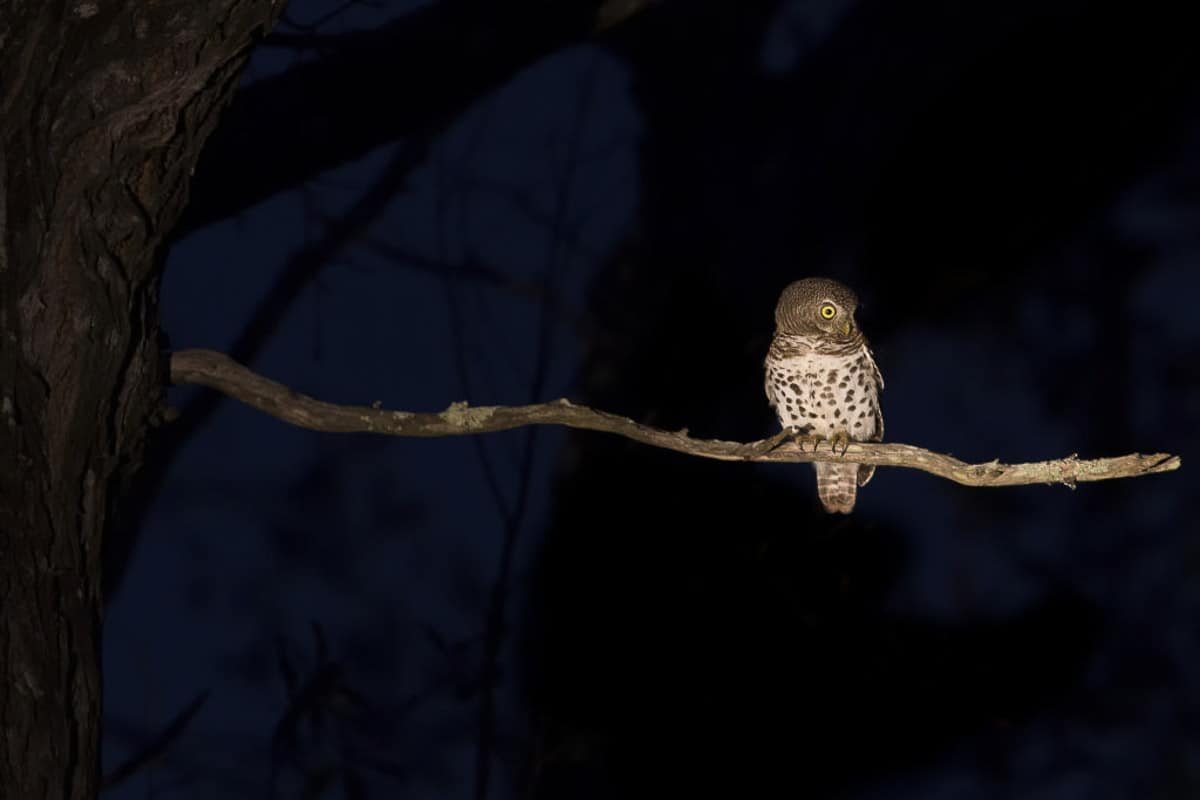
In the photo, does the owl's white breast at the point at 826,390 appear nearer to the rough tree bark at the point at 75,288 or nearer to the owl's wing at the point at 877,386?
the owl's wing at the point at 877,386

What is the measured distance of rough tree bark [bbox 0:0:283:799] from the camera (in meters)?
1.82

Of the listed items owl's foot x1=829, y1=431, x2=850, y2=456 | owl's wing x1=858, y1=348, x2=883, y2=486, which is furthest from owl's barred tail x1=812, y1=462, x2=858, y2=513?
owl's foot x1=829, y1=431, x2=850, y2=456

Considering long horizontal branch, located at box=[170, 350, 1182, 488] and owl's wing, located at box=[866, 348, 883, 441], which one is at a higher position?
owl's wing, located at box=[866, 348, 883, 441]

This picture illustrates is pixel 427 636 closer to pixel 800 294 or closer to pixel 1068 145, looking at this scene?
pixel 800 294

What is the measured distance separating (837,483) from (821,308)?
668mm

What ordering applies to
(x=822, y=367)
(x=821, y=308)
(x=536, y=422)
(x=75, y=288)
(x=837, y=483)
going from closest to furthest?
1. (x=75, y=288)
2. (x=536, y=422)
3. (x=821, y=308)
4. (x=822, y=367)
5. (x=837, y=483)

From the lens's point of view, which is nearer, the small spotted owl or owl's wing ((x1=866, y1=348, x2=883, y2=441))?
the small spotted owl

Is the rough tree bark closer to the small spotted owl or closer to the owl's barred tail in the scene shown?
the small spotted owl

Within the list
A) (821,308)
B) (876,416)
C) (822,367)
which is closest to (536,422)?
(821,308)

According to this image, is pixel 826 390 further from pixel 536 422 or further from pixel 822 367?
pixel 536 422

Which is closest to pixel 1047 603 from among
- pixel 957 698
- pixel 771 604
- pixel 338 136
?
pixel 957 698

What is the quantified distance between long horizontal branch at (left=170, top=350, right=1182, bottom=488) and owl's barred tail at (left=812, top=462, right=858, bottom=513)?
620mm

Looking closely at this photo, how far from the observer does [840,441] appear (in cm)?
254

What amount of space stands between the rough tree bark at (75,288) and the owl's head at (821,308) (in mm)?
1135
